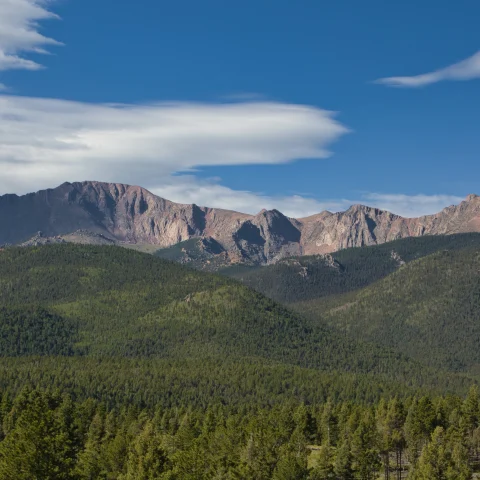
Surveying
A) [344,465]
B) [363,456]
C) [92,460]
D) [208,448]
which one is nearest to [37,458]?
[92,460]

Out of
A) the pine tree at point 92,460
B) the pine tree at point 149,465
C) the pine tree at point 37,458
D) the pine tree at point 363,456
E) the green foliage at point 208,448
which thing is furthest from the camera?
the pine tree at point 363,456

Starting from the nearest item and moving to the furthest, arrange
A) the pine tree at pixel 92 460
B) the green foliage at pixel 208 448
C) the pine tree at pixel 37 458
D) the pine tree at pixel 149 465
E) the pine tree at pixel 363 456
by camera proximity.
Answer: the pine tree at pixel 37 458 < the green foliage at pixel 208 448 < the pine tree at pixel 149 465 < the pine tree at pixel 92 460 < the pine tree at pixel 363 456

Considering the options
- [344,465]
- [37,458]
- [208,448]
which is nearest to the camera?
[37,458]

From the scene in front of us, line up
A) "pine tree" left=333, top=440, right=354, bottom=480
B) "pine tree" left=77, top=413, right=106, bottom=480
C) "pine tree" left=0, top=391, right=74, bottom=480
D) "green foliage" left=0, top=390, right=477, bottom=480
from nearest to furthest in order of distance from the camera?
"pine tree" left=0, top=391, right=74, bottom=480, "green foliage" left=0, top=390, right=477, bottom=480, "pine tree" left=77, top=413, right=106, bottom=480, "pine tree" left=333, top=440, right=354, bottom=480

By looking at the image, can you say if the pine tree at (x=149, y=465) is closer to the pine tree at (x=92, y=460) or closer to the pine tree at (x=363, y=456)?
the pine tree at (x=92, y=460)

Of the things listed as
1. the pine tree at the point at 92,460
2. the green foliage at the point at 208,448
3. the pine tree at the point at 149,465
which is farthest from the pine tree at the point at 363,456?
the pine tree at the point at 92,460

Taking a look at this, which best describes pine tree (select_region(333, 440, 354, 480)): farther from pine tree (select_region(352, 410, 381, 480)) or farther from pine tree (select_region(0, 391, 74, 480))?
pine tree (select_region(0, 391, 74, 480))

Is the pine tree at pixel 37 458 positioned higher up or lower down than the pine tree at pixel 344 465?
higher up

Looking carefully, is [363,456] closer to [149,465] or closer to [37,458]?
[149,465]

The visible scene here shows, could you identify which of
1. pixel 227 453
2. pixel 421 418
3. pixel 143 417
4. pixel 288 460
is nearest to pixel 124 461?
pixel 227 453

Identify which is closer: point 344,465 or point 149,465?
point 149,465

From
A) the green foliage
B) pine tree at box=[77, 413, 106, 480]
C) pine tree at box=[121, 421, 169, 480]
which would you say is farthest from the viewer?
pine tree at box=[77, 413, 106, 480]

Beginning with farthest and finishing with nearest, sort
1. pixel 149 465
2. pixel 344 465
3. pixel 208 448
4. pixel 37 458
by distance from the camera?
pixel 208 448
pixel 344 465
pixel 149 465
pixel 37 458

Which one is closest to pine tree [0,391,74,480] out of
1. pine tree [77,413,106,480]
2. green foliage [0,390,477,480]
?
green foliage [0,390,477,480]
